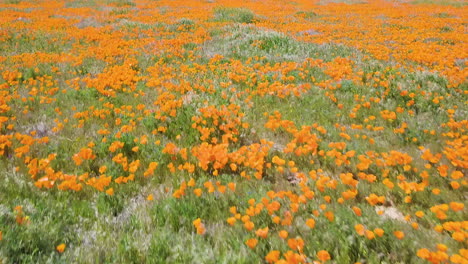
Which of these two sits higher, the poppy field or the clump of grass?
the clump of grass

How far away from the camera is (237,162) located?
454 cm

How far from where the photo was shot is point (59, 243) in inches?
127

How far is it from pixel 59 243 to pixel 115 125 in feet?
11.2

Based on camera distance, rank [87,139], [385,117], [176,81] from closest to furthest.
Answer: [87,139] → [385,117] → [176,81]

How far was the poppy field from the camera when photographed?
3.08 metres

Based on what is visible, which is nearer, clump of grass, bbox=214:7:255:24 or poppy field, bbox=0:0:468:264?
poppy field, bbox=0:0:468:264

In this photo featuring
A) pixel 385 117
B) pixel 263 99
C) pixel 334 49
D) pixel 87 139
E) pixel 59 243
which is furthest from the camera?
pixel 334 49

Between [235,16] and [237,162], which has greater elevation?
[235,16]

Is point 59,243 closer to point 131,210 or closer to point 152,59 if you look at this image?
point 131,210

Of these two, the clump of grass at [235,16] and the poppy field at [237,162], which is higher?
the clump of grass at [235,16]

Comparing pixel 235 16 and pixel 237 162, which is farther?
pixel 235 16

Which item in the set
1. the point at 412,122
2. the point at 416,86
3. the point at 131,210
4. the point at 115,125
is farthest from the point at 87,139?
the point at 416,86

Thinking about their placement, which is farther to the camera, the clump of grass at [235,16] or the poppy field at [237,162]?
the clump of grass at [235,16]

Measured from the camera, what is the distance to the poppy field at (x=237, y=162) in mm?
3076
